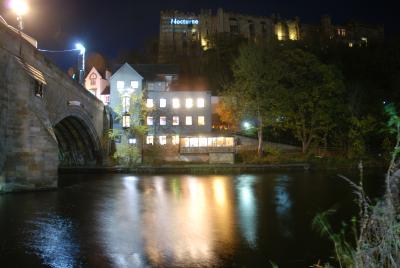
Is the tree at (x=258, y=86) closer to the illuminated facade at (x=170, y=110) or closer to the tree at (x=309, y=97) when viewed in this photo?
the tree at (x=309, y=97)

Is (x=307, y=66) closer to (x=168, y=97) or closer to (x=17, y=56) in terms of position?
(x=168, y=97)

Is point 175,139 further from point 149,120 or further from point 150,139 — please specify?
point 149,120

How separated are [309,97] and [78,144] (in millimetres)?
27902

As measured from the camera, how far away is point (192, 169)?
4112 centimetres

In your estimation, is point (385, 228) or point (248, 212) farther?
point (248, 212)

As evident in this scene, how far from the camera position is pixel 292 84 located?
5231 cm

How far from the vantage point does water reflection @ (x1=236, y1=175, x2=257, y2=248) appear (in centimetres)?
1216

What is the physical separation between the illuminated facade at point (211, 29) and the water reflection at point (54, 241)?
86495 millimetres

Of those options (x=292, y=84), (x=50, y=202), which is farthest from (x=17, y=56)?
(x=292, y=84)

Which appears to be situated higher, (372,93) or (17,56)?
(372,93)

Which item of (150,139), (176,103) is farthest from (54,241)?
(176,103)

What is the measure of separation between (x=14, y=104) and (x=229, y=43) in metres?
73.3

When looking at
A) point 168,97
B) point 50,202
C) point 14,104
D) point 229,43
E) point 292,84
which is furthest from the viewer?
point 229,43

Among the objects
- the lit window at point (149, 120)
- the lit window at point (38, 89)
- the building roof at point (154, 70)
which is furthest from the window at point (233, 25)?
the lit window at point (38, 89)
